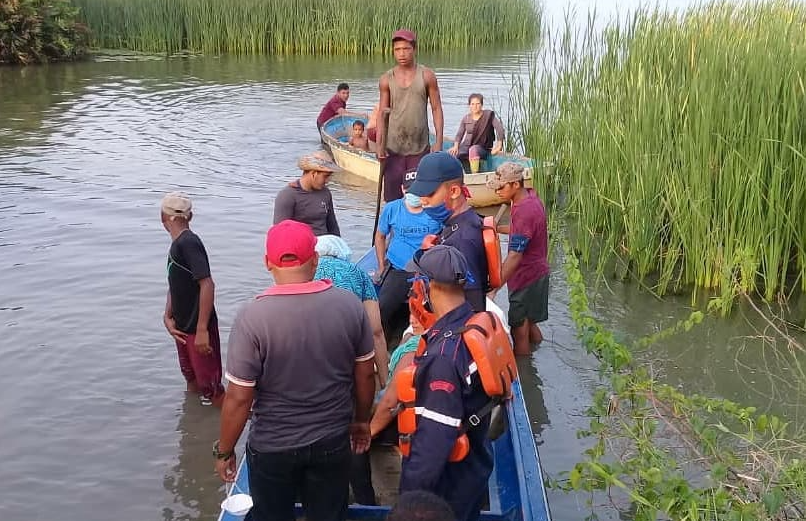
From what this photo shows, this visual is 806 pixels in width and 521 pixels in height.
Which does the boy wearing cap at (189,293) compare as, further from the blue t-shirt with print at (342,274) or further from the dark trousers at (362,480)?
the dark trousers at (362,480)

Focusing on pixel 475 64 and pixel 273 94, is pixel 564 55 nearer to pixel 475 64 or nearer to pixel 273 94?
pixel 273 94

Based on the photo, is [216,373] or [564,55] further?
[564,55]

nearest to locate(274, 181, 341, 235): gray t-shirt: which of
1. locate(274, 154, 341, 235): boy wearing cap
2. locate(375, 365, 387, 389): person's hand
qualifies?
locate(274, 154, 341, 235): boy wearing cap

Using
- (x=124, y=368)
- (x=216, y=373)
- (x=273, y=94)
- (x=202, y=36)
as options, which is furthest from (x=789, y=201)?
(x=202, y=36)

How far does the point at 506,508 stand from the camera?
11.8 feet

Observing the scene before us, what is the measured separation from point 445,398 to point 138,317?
16.7ft

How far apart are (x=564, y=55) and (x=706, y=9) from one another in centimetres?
313

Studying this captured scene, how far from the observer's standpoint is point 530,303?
573 centimetres

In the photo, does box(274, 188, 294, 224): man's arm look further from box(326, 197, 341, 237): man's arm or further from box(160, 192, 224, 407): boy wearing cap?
box(160, 192, 224, 407): boy wearing cap

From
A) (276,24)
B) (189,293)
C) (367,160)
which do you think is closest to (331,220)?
(189,293)

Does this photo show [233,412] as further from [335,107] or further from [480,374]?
[335,107]

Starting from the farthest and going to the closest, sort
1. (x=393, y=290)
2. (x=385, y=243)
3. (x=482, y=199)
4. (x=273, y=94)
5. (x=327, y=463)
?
(x=273, y=94), (x=482, y=199), (x=385, y=243), (x=393, y=290), (x=327, y=463)

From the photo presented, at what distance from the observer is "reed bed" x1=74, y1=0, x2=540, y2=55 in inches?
956

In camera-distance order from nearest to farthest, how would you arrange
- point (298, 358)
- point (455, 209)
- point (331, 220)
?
1. point (298, 358)
2. point (455, 209)
3. point (331, 220)
